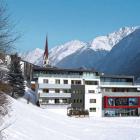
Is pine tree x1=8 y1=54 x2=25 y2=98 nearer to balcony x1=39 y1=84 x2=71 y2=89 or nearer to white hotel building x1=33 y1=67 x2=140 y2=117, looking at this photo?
white hotel building x1=33 y1=67 x2=140 y2=117

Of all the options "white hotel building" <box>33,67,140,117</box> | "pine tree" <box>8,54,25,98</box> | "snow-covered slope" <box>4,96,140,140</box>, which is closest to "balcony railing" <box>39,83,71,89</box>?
"white hotel building" <box>33,67,140,117</box>

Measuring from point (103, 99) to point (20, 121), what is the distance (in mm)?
35755

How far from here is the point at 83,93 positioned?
69562 millimetres

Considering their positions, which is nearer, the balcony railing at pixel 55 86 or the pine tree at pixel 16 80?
the pine tree at pixel 16 80

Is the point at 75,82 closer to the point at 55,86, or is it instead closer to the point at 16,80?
the point at 55,86

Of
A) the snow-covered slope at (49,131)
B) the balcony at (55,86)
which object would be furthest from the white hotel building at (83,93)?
the snow-covered slope at (49,131)

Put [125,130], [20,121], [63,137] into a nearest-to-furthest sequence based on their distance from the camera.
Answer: [63,137] → [20,121] → [125,130]

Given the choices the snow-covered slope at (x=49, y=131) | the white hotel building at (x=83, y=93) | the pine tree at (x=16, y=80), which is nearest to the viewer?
the snow-covered slope at (x=49, y=131)

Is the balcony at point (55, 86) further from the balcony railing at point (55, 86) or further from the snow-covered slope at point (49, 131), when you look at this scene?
the snow-covered slope at point (49, 131)

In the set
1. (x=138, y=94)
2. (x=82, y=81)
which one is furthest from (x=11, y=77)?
(x=138, y=94)

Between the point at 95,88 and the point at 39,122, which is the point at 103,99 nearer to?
the point at 95,88

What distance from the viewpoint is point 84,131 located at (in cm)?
4138

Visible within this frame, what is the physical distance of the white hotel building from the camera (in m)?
68.4

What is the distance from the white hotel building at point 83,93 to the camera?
68438mm
